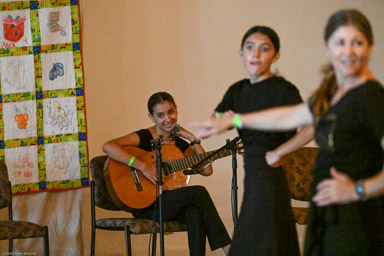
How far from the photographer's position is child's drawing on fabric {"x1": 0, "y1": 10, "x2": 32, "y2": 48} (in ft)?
15.1

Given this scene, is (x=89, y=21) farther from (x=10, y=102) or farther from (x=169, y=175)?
(x=169, y=175)

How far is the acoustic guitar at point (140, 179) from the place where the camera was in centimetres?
397

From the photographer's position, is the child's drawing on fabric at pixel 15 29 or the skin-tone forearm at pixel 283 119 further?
the child's drawing on fabric at pixel 15 29

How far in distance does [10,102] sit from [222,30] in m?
1.86

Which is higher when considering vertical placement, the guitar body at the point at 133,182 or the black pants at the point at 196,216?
the guitar body at the point at 133,182

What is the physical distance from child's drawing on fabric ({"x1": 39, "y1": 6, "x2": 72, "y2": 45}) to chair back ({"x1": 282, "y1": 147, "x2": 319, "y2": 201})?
198 cm

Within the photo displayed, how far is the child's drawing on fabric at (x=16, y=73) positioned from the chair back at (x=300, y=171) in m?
2.12

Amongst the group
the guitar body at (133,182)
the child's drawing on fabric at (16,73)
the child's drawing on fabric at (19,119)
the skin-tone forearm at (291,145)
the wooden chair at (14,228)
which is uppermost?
the child's drawing on fabric at (16,73)

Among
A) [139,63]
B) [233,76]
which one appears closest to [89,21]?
[139,63]

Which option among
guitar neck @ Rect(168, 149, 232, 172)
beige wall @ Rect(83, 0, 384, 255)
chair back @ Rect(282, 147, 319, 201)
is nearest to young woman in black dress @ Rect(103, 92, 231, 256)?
guitar neck @ Rect(168, 149, 232, 172)

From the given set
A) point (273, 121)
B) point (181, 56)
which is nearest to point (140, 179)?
point (181, 56)

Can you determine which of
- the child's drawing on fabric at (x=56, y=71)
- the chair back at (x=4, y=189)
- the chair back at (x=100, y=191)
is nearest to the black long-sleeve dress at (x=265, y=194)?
the chair back at (x=100, y=191)

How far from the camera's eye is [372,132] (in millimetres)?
1739

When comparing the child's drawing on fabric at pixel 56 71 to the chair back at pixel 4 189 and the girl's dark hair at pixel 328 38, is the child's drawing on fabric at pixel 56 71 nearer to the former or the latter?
the chair back at pixel 4 189
